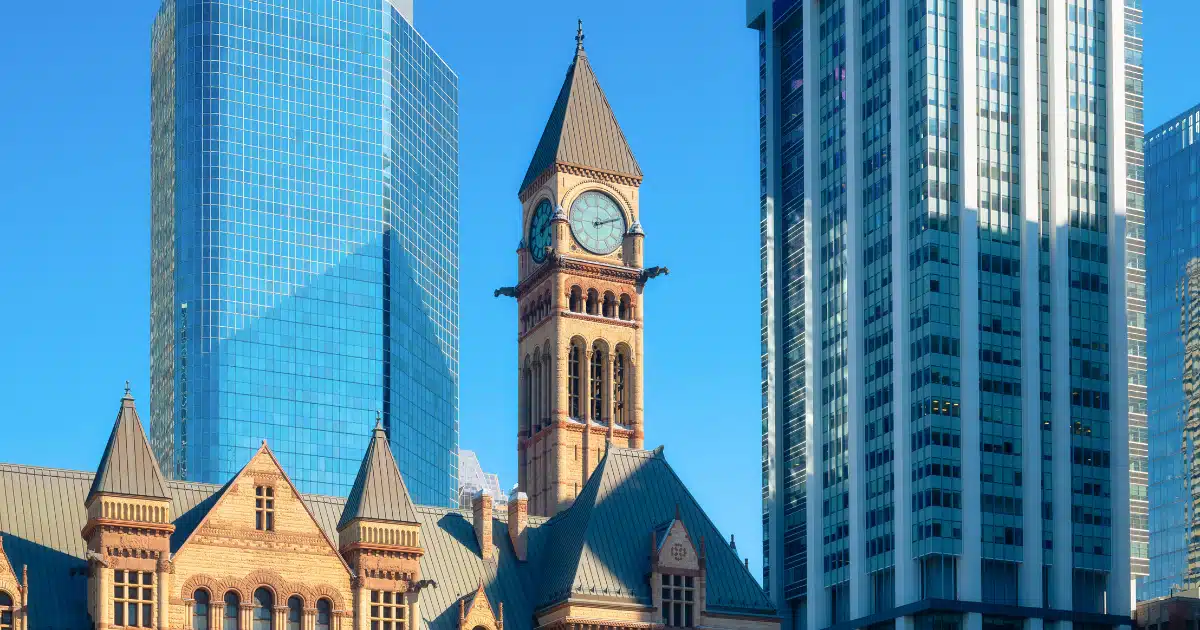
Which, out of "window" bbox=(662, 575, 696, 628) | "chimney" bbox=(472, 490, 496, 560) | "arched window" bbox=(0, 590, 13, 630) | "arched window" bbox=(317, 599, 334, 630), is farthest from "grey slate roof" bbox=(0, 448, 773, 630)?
"arched window" bbox=(317, 599, 334, 630)

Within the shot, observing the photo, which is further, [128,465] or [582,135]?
[582,135]

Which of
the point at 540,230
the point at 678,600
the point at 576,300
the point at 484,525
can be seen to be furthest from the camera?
the point at 540,230

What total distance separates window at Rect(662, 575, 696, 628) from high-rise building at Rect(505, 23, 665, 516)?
3068cm

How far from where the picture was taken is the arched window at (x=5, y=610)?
379 ft

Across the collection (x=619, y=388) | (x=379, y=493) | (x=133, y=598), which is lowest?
(x=133, y=598)

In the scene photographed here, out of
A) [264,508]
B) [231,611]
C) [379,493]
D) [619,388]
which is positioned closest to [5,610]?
[231,611]

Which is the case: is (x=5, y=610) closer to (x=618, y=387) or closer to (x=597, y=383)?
(x=597, y=383)

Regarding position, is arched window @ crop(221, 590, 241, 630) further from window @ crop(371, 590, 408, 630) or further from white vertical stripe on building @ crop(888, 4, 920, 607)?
white vertical stripe on building @ crop(888, 4, 920, 607)

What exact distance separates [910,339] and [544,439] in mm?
44020

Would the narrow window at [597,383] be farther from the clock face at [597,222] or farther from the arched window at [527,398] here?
the clock face at [597,222]

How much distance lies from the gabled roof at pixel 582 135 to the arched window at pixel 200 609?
57.2 metres

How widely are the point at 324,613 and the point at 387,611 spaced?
10.6 ft

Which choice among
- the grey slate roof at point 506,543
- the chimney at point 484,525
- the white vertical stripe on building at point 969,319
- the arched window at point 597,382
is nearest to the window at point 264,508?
the grey slate roof at point 506,543

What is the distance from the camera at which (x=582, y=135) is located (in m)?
172
